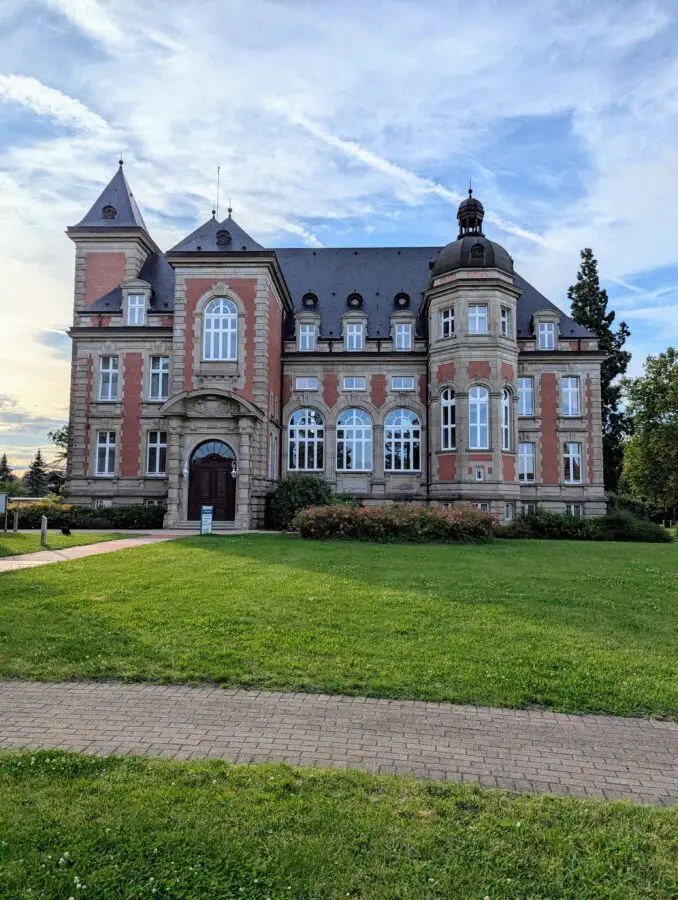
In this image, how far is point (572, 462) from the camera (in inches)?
1287

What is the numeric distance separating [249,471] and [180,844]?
23.0m

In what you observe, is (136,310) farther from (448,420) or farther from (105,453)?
(448,420)

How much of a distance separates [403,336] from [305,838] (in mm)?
30819

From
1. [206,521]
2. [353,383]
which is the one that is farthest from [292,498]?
[353,383]

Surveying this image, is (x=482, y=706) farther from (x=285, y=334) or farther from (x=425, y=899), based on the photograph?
(x=285, y=334)

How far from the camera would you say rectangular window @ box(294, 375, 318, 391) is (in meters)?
32.9

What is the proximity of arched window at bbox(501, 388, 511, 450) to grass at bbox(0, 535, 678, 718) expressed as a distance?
15684mm

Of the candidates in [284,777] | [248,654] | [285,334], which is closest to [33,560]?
[248,654]

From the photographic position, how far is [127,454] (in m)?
31.2

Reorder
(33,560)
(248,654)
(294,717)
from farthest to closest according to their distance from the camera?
(33,560), (248,654), (294,717)

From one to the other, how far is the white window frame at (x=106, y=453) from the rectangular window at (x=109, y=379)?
187cm

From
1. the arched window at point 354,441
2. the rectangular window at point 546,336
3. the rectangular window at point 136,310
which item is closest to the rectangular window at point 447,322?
the rectangular window at point 546,336

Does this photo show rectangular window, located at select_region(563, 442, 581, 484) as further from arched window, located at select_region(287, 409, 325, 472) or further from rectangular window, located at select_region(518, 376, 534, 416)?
arched window, located at select_region(287, 409, 325, 472)

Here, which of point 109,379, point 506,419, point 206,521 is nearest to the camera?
point 206,521
